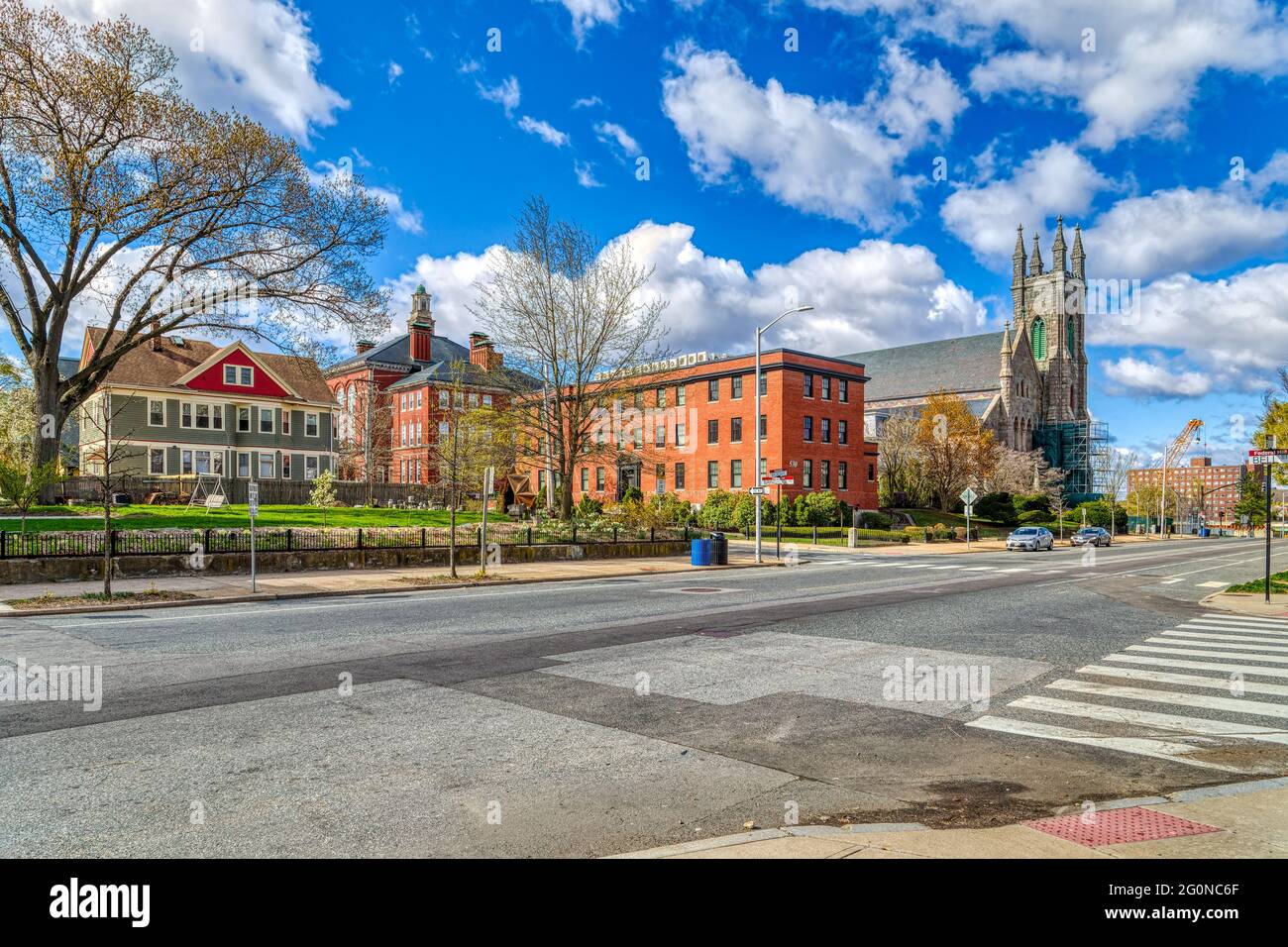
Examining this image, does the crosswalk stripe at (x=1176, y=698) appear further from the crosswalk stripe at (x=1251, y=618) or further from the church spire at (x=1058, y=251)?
the church spire at (x=1058, y=251)

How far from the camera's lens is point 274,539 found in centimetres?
2400

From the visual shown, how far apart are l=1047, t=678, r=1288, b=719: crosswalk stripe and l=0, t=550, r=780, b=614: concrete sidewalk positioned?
1536 cm

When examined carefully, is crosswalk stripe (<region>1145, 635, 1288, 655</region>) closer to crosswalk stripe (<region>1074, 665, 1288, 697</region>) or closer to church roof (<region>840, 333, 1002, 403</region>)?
crosswalk stripe (<region>1074, 665, 1288, 697</region>)

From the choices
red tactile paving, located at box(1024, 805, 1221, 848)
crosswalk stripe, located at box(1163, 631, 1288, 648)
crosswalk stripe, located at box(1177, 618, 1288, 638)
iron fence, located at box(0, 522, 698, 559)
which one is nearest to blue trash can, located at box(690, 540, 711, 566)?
iron fence, located at box(0, 522, 698, 559)

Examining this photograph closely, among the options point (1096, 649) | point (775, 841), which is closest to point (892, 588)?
point (1096, 649)

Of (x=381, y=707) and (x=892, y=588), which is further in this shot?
(x=892, y=588)

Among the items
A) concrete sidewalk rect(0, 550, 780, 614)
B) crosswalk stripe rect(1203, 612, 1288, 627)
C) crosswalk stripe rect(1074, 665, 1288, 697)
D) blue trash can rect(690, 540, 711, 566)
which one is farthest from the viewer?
blue trash can rect(690, 540, 711, 566)

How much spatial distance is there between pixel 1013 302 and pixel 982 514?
6531 cm

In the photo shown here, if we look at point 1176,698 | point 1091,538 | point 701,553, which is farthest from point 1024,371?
point 1176,698

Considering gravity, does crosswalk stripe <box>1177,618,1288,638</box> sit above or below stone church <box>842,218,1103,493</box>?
below

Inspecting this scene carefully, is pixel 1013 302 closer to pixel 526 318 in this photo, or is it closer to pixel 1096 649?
pixel 526 318

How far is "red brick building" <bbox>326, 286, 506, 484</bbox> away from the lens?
252 ft

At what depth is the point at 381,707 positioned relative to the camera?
7965 mm
